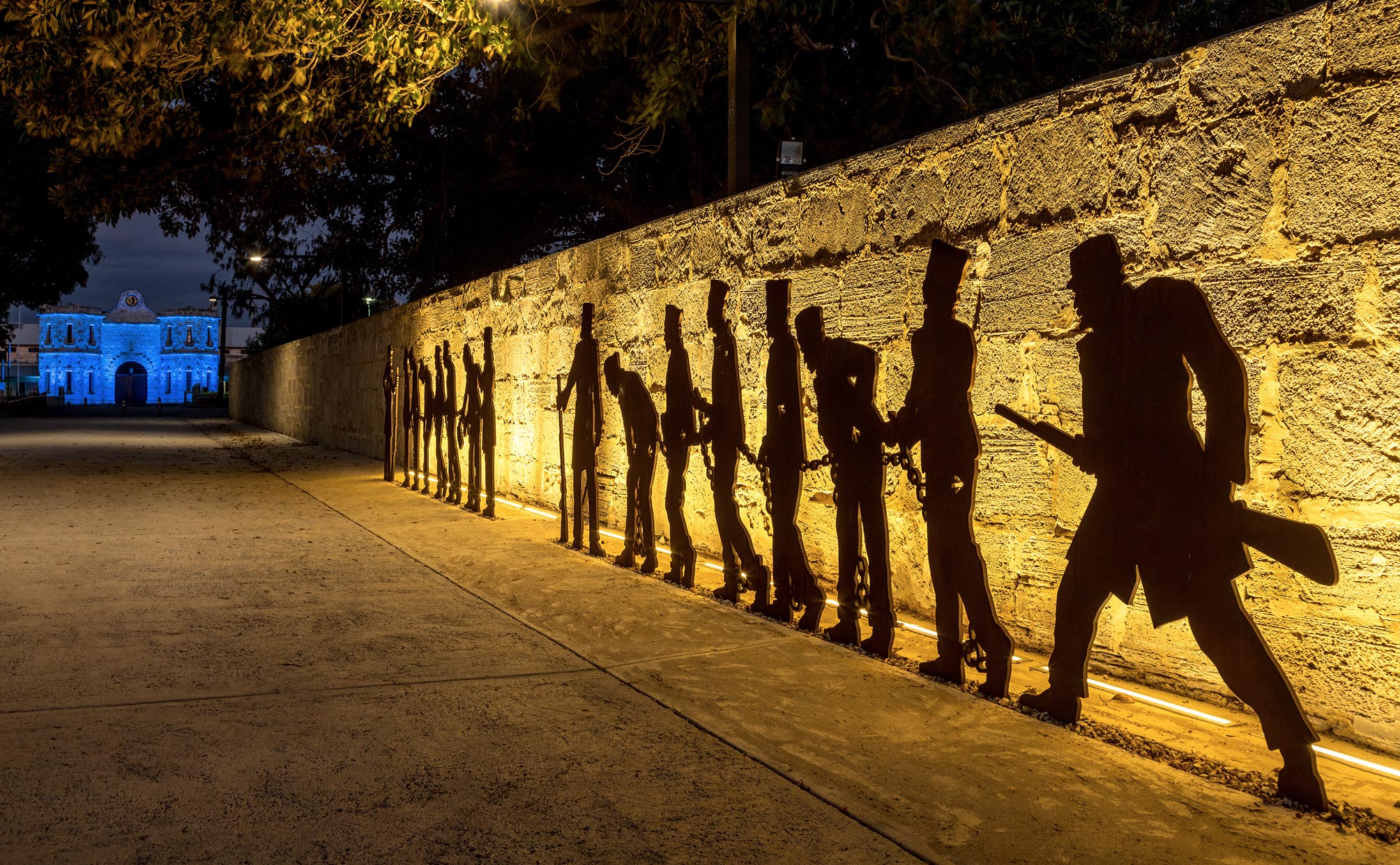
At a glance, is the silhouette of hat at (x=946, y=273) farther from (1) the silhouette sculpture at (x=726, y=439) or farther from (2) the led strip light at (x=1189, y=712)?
(1) the silhouette sculpture at (x=726, y=439)

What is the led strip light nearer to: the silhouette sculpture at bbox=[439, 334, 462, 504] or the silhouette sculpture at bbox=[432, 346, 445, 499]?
the silhouette sculpture at bbox=[439, 334, 462, 504]

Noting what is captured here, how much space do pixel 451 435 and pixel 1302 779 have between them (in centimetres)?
864

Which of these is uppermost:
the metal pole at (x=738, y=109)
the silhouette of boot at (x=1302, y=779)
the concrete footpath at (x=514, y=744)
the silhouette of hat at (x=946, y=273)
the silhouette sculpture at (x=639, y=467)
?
the metal pole at (x=738, y=109)

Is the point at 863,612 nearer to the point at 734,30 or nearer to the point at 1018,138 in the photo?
the point at 1018,138

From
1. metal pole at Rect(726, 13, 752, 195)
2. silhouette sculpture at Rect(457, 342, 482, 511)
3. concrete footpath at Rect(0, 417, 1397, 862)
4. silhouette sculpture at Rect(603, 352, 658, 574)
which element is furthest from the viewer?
silhouette sculpture at Rect(457, 342, 482, 511)

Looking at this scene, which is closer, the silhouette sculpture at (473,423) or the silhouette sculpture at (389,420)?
the silhouette sculpture at (473,423)

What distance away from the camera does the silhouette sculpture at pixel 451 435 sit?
1009cm

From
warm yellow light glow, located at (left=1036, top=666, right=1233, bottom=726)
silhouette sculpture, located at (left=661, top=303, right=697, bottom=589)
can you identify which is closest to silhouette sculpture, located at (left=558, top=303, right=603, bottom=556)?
silhouette sculpture, located at (left=661, top=303, right=697, bottom=589)

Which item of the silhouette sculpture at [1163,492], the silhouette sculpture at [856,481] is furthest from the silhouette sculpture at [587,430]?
the silhouette sculpture at [1163,492]

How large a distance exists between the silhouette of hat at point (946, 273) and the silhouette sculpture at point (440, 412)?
715 centimetres

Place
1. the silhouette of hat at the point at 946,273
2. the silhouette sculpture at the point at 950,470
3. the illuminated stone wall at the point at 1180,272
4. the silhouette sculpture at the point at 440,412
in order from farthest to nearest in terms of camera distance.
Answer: the silhouette sculpture at the point at 440,412 → the silhouette of hat at the point at 946,273 → the silhouette sculpture at the point at 950,470 → the illuminated stone wall at the point at 1180,272

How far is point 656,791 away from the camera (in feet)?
9.37

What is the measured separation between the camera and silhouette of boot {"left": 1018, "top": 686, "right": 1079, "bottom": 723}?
133 inches

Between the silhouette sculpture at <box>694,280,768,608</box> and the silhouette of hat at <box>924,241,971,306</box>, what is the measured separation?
172cm
